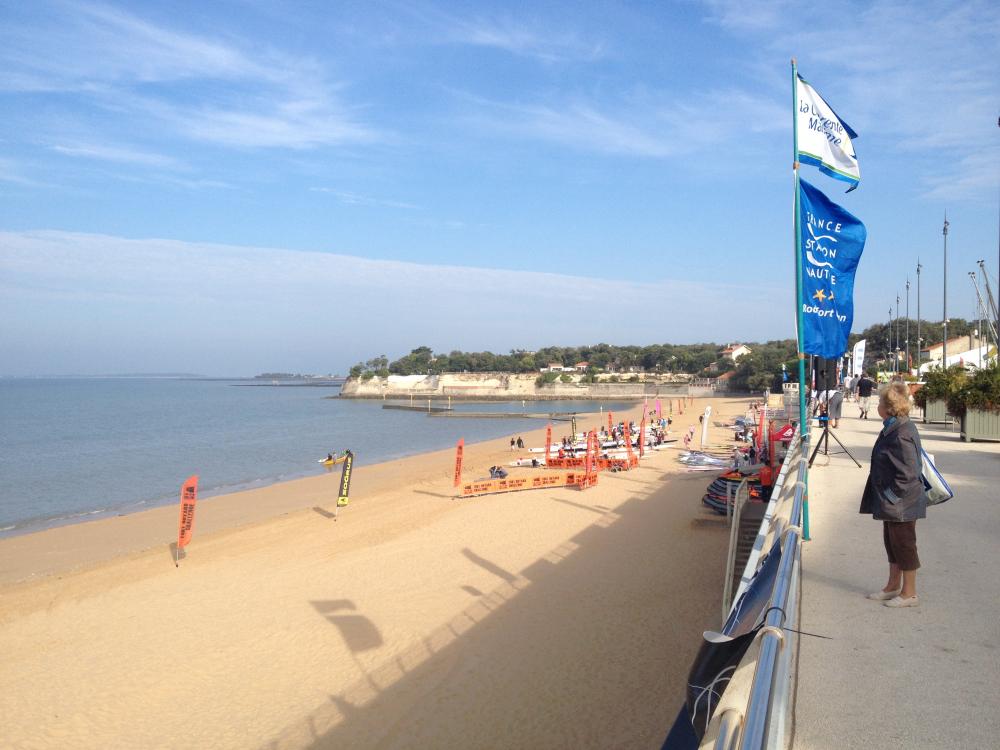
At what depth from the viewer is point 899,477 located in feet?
15.0

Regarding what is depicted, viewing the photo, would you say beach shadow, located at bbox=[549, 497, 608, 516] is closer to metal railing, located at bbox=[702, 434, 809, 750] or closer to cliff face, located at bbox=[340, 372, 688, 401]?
metal railing, located at bbox=[702, 434, 809, 750]

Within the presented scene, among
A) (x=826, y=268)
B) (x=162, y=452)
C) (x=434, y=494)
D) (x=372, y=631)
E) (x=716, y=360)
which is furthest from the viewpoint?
(x=716, y=360)

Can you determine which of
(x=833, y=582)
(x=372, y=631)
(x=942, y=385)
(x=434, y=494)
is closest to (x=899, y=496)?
(x=833, y=582)

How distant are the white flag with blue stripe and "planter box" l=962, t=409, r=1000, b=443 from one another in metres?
10.8

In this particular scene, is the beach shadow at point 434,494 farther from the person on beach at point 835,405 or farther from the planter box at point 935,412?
the planter box at point 935,412

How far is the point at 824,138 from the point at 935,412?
18.0 meters

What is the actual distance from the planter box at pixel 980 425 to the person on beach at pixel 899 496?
13920mm

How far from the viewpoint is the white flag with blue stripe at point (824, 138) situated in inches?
301

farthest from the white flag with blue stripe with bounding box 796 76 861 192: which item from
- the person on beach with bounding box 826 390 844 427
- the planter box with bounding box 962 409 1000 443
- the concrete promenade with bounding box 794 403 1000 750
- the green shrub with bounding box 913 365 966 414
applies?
the person on beach with bounding box 826 390 844 427

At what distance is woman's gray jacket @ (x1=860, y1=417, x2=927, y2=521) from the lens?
4.54 m

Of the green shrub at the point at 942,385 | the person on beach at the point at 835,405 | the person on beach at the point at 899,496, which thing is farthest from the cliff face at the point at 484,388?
Answer: the person on beach at the point at 899,496

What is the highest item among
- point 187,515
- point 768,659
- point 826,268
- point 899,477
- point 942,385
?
point 826,268

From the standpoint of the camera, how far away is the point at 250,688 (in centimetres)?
826

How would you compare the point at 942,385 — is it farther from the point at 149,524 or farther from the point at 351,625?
the point at 149,524
